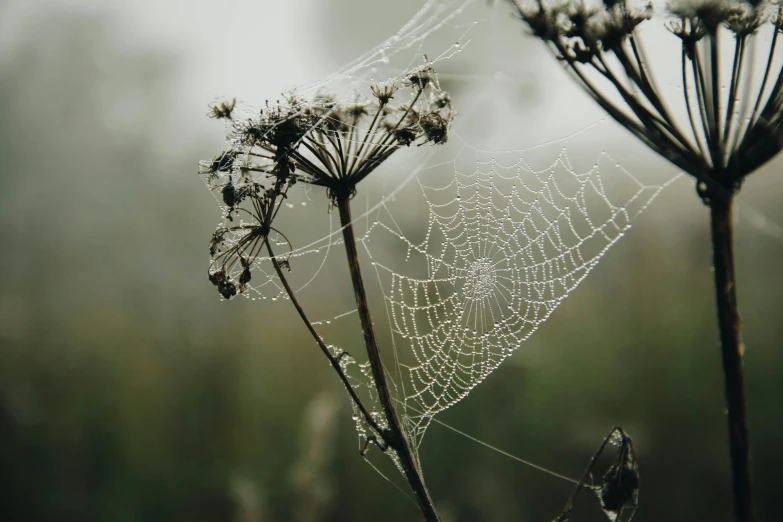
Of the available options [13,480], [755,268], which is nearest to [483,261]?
[755,268]

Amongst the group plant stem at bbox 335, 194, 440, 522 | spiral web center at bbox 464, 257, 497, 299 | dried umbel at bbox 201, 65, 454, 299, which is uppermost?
dried umbel at bbox 201, 65, 454, 299

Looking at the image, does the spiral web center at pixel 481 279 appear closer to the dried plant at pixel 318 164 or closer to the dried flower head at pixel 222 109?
the dried plant at pixel 318 164

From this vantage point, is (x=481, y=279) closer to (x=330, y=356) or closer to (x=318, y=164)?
(x=318, y=164)

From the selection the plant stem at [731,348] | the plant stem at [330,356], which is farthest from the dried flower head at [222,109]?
the plant stem at [731,348]

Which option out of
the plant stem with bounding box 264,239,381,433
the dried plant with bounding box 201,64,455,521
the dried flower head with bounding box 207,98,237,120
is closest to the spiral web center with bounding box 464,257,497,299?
the dried plant with bounding box 201,64,455,521

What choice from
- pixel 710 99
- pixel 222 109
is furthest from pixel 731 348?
pixel 222 109

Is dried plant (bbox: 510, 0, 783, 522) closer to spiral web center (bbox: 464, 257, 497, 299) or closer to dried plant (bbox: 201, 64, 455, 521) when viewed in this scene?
dried plant (bbox: 201, 64, 455, 521)

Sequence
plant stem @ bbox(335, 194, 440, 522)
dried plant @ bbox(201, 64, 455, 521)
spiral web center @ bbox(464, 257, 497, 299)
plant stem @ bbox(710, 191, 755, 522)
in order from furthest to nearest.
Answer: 1. spiral web center @ bbox(464, 257, 497, 299)
2. dried plant @ bbox(201, 64, 455, 521)
3. plant stem @ bbox(335, 194, 440, 522)
4. plant stem @ bbox(710, 191, 755, 522)
